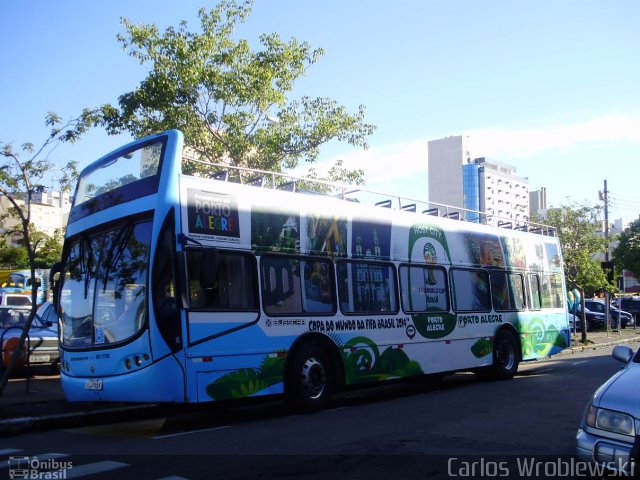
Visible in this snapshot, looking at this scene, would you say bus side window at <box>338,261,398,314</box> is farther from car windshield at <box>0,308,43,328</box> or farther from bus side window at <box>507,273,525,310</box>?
car windshield at <box>0,308,43,328</box>

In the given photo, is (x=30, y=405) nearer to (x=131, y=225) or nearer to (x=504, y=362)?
(x=131, y=225)

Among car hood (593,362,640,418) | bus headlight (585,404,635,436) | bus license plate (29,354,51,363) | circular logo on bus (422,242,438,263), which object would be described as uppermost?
circular logo on bus (422,242,438,263)

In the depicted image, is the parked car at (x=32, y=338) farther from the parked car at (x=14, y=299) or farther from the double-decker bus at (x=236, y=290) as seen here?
the parked car at (x=14, y=299)

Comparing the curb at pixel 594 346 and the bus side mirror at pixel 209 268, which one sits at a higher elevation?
the bus side mirror at pixel 209 268

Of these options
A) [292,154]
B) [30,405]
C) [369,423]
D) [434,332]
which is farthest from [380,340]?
[292,154]

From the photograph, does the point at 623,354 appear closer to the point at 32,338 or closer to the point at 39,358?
the point at 32,338

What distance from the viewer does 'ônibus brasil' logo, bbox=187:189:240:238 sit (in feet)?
29.5

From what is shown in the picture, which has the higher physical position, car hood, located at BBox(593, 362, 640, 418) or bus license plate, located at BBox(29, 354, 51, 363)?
car hood, located at BBox(593, 362, 640, 418)

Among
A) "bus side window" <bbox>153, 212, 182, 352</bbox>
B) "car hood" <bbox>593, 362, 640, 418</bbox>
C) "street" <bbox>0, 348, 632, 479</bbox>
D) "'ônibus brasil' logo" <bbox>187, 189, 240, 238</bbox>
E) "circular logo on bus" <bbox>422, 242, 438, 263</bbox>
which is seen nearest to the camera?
"car hood" <bbox>593, 362, 640, 418</bbox>

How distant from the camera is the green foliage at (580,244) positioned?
26406mm

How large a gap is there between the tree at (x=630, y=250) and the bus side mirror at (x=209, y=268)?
51.9 m

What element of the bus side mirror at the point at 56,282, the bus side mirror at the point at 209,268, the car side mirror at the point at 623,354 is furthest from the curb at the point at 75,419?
the car side mirror at the point at 623,354

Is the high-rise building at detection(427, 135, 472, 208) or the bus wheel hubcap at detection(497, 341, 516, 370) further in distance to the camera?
the high-rise building at detection(427, 135, 472, 208)

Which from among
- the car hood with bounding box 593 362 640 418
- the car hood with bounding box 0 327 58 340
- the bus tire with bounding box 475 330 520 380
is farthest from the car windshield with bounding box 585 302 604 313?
the car hood with bounding box 593 362 640 418
